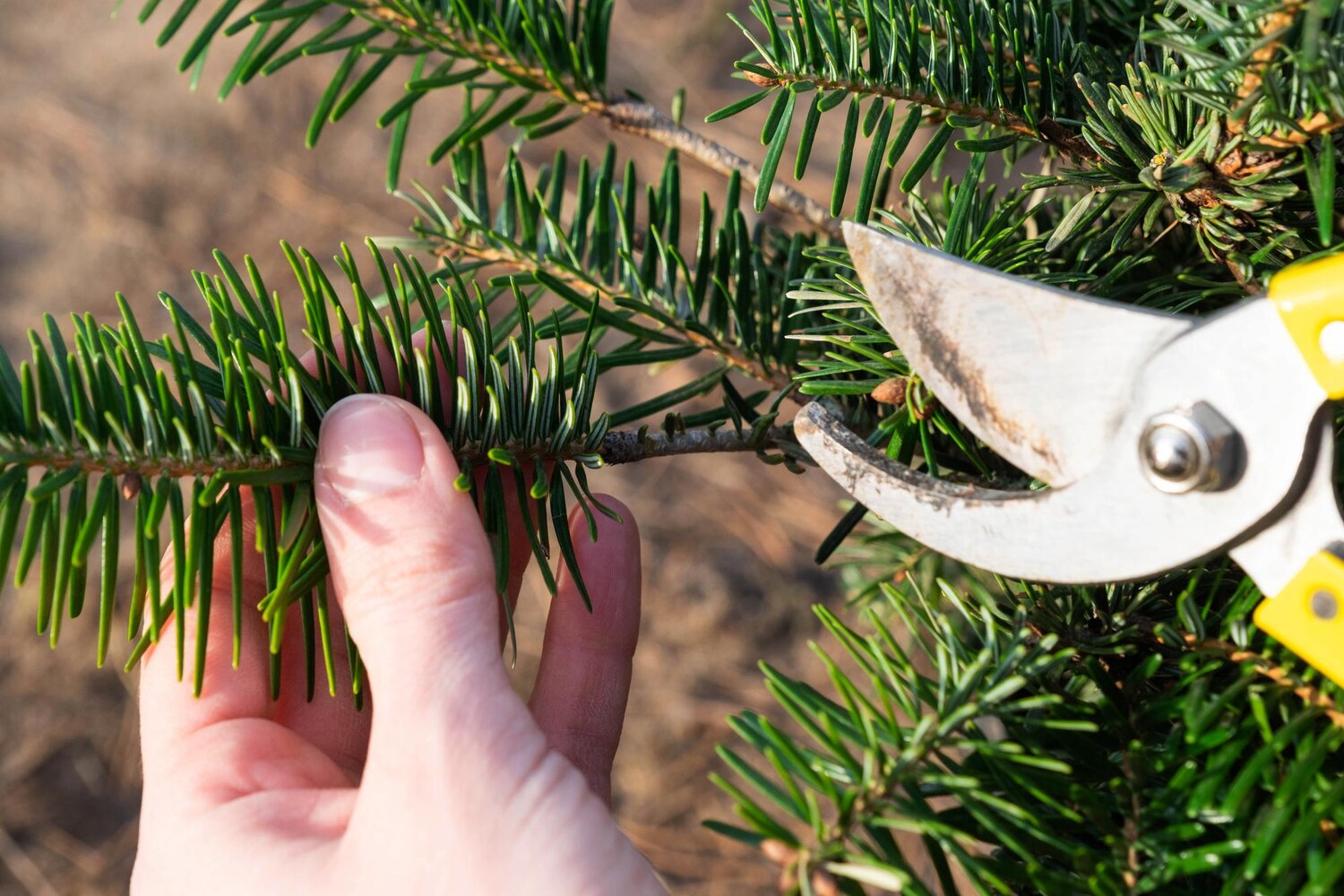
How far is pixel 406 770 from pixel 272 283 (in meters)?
1.66

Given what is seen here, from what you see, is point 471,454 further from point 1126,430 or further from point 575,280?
point 1126,430

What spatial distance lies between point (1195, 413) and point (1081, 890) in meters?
0.22

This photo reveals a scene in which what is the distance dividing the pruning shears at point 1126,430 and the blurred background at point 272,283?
1.07 metres

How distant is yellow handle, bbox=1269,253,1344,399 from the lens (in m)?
0.43

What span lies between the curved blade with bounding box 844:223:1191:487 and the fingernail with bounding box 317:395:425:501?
25 cm

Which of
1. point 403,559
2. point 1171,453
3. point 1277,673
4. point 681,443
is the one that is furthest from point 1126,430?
point 403,559

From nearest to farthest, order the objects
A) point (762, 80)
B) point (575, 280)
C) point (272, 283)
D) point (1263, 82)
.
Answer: point (1263, 82) < point (762, 80) < point (575, 280) < point (272, 283)

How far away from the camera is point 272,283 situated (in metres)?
1.96

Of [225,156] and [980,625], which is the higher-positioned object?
[225,156]

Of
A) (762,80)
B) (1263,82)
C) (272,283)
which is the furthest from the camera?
(272,283)

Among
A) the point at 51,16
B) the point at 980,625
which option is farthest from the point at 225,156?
the point at 980,625

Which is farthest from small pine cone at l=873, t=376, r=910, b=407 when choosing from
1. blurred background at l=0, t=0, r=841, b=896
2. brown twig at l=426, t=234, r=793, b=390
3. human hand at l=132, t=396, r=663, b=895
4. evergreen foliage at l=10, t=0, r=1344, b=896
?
blurred background at l=0, t=0, r=841, b=896

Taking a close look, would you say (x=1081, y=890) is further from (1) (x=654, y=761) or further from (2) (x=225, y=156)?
(2) (x=225, y=156)

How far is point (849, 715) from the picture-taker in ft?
1.51
